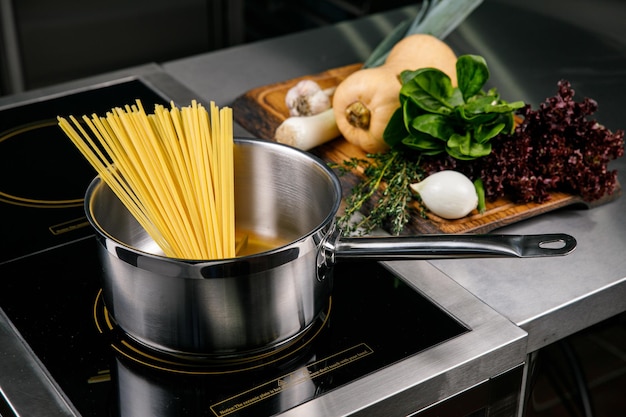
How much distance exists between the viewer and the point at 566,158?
95cm

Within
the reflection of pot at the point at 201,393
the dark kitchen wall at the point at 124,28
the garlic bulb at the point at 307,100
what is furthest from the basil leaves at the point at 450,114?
the dark kitchen wall at the point at 124,28

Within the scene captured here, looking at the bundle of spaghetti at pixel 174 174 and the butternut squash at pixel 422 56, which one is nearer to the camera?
the bundle of spaghetti at pixel 174 174

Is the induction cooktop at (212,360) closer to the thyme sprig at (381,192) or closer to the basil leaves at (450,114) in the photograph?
the thyme sprig at (381,192)

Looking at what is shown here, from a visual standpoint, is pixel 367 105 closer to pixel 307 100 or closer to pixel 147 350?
pixel 307 100

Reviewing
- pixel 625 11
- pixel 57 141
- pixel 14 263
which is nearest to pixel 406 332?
pixel 14 263

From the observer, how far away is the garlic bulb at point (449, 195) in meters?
0.89

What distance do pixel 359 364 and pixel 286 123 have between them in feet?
1.46

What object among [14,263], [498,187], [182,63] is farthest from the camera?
[182,63]

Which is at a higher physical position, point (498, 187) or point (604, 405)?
point (498, 187)

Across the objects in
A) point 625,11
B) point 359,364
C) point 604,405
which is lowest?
point 604,405

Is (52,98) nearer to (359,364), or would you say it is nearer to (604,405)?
(359,364)

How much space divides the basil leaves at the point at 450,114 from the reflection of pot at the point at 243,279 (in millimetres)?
249

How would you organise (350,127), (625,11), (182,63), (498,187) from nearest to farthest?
(498,187) < (350,127) < (182,63) < (625,11)

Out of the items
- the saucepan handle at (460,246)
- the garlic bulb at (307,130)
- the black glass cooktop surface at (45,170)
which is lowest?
the black glass cooktop surface at (45,170)
